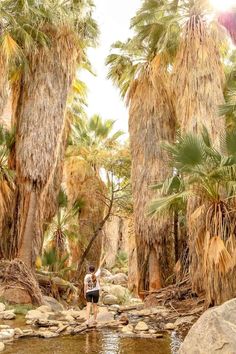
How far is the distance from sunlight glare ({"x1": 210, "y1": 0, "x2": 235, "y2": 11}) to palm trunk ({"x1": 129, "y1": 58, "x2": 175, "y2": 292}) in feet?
10.9

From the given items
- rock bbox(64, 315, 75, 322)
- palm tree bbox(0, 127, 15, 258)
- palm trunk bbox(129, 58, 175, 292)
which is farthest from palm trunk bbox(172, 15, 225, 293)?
palm tree bbox(0, 127, 15, 258)

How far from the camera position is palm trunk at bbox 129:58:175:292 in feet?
47.5

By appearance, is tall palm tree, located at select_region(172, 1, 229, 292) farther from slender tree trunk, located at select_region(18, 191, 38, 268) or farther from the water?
the water

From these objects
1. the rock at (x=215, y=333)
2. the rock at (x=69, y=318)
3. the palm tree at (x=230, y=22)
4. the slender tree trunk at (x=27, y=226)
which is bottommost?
the rock at (x=69, y=318)

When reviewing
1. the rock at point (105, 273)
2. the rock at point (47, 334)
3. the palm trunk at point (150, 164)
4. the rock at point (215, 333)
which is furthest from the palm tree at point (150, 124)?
the rock at point (105, 273)

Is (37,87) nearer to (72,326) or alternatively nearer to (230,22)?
(230,22)

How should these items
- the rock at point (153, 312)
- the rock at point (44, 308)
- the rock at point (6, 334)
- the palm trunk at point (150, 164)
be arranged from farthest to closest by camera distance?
the palm trunk at point (150, 164) < the rock at point (44, 308) < the rock at point (153, 312) < the rock at point (6, 334)

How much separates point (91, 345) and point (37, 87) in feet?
32.8

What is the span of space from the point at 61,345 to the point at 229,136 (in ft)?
18.0

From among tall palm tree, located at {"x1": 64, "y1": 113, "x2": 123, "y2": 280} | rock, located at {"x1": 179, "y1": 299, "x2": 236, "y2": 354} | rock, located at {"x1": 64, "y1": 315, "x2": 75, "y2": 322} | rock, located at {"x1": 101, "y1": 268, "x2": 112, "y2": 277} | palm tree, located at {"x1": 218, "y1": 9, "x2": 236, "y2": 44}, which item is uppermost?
palm tree, located at {"x1": 218, "y1": 9, "x2": 236, "y2": 44}

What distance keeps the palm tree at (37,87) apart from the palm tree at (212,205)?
5.59m

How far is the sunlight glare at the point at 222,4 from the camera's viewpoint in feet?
37.7

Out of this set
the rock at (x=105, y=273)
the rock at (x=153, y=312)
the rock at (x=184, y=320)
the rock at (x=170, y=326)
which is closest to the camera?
the rock at (x=170, y=326)

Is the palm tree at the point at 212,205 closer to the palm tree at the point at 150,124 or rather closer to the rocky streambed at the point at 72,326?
the rocky streambed at the point at 72,326
